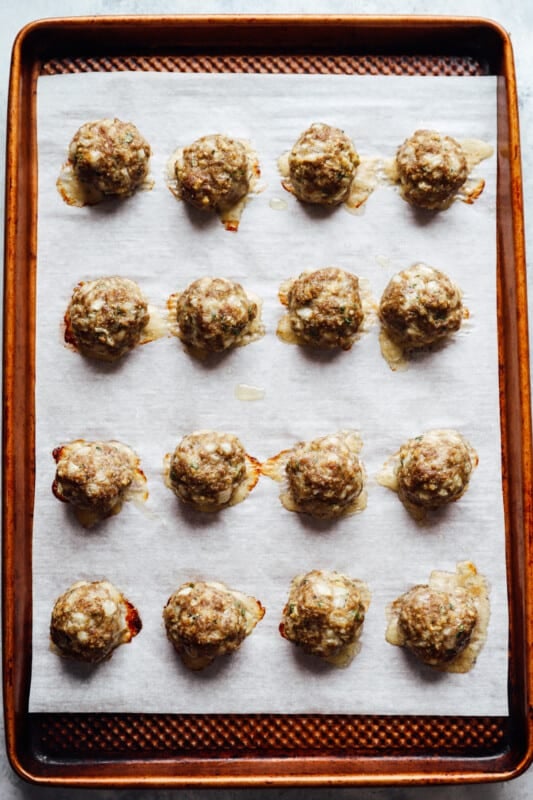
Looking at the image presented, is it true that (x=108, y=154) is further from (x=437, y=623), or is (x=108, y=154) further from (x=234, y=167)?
(x=437, y=623)

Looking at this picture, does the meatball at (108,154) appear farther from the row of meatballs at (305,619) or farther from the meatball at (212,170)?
the row of meatballs at (305,619)

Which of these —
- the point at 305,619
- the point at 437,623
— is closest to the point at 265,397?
the point at 305,619

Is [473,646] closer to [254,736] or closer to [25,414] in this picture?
[254,736]

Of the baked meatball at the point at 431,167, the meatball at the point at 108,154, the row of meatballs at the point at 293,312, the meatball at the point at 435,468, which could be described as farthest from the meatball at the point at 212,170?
the meatball at the point at 435,468

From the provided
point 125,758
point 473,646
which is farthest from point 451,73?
point 125,758

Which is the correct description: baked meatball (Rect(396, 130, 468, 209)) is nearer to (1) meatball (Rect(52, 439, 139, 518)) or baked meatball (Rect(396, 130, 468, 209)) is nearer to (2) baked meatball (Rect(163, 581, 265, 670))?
(1) meatball (Rect(52, 439, 139, 518))
